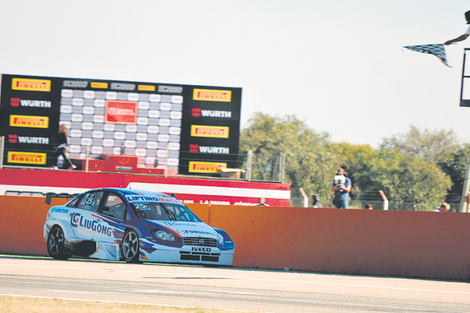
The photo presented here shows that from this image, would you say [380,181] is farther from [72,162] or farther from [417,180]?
[72,162]

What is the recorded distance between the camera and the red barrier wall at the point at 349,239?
13703mm

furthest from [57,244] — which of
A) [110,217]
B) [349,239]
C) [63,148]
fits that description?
[63,148]

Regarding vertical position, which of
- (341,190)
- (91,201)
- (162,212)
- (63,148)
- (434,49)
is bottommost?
(162,212)

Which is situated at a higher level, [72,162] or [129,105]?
[129,105]

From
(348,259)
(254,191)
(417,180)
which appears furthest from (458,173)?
(348,259)

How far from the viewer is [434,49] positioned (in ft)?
48.0

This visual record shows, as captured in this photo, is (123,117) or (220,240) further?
(123,117)

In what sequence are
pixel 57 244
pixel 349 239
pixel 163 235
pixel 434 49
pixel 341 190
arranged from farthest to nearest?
pixel 341 190 → pixel 434 49 → pixel 349 239 → pixel 57 244 → pixel 163 235

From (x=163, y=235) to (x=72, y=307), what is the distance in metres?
4.44

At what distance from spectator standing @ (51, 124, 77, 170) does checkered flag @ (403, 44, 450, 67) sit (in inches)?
468

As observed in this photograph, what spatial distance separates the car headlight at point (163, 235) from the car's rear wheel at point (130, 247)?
33cm

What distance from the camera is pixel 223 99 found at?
2438cm

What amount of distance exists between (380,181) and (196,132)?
62.3 metres

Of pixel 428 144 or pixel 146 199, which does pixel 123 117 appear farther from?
pixel 428 144
